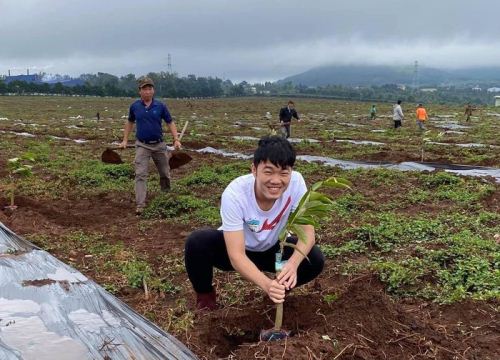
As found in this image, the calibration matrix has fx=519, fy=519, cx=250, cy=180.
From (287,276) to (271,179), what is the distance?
19.6 inches

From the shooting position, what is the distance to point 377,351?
246 centimetres

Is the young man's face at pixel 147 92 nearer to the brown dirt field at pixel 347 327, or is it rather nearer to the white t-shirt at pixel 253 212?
the brown dirt field at pixel 347 327

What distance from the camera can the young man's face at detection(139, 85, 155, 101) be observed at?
6.25m

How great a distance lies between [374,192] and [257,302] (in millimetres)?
4291

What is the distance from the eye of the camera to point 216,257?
310cm

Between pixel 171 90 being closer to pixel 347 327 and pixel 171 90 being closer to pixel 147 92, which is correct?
pixel 147 92

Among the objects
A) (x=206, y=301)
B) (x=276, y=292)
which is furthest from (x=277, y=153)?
(x=206, y=301)

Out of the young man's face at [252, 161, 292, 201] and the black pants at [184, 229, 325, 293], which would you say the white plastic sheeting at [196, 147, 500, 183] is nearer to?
the black pants at [184, 229, 325, 293]

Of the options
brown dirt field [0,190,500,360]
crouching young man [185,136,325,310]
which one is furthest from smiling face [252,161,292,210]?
brown dirt field [0,190,500,360]

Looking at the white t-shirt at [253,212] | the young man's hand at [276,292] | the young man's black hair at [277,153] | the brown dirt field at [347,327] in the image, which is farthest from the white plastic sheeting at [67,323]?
the young man's black hair at [277,153]

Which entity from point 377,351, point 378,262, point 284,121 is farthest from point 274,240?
point 284,121

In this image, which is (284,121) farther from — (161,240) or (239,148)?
(161,240)

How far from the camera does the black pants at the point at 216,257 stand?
10.0ft

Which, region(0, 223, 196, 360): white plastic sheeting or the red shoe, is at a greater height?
region(0, 223, 196, 360): white plastic sheeting
